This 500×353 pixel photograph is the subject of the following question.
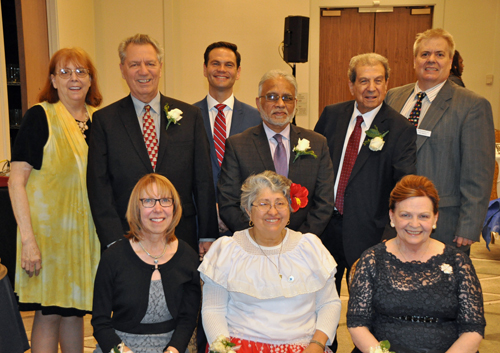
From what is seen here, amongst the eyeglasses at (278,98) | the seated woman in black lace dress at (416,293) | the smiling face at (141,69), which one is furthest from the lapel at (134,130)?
the seated woman in black lace dress at (416,293)

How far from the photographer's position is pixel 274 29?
25.5 ft

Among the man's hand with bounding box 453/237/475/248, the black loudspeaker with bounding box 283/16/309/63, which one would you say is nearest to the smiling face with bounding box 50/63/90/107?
the man's hand with bounding box 453/237/475/248

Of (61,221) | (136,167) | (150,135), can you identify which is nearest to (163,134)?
(150,135)

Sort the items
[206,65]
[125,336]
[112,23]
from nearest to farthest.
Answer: [125,336] → [206,65] → [112,23]

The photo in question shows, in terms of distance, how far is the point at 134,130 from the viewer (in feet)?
8.64

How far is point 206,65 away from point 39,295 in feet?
6.43

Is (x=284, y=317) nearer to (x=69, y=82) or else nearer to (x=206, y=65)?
(x=69, y=82)

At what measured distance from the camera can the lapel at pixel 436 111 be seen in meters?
2.93

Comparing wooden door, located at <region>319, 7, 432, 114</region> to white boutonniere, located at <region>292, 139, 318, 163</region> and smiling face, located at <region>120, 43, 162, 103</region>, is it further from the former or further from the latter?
smiling face, located at <region>120, 43, 162, 103</region>

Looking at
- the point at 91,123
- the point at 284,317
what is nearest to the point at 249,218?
the point at 284,317

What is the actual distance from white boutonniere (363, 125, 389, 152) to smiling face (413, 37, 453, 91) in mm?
530

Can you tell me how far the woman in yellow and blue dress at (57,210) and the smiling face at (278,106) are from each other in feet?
3.45

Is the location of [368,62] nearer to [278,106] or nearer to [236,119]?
[278,106]

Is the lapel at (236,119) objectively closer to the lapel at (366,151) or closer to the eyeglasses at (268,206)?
the lapel at (366,151)
